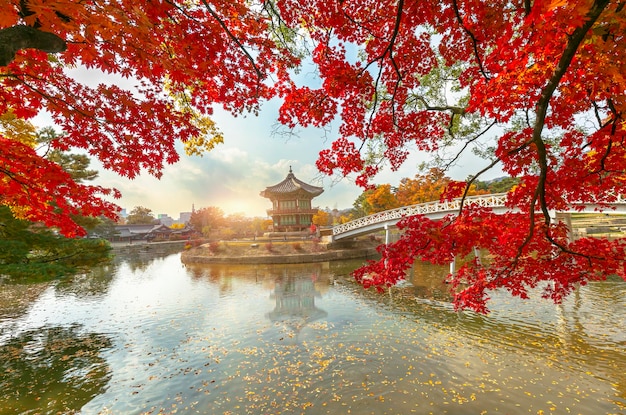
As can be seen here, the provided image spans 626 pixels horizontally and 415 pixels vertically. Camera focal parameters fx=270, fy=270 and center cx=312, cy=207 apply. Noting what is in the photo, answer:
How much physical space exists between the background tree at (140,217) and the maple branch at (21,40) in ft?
234

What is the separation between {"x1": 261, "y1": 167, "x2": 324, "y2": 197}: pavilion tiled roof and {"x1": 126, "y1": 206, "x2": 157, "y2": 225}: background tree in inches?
1628

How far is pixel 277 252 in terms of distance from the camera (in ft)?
85.1

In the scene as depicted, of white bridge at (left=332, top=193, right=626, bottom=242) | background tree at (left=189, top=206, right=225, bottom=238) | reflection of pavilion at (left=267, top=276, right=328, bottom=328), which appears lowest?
reflection of pavilion at (left=267, top=276, right=328, bottom=328)

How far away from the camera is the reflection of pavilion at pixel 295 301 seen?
10414 mm

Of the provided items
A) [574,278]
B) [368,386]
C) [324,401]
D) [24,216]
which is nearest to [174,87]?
[24,216]

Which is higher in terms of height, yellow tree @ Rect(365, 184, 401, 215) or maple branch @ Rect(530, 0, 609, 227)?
yellow tree @ Rect(365, 184, 401, 215)

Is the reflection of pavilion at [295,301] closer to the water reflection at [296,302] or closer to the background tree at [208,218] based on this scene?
the water reflection at [296,302]

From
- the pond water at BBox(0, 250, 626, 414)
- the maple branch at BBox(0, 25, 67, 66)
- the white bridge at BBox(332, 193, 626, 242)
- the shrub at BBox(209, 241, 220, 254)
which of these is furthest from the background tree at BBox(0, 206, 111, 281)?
the shrub at BBox(209, 241, 220, 254)

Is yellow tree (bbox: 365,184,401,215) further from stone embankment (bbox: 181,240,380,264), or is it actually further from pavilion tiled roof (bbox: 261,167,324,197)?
stone embankment (bbox: 181,240,380,264)

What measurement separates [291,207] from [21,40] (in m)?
34.7

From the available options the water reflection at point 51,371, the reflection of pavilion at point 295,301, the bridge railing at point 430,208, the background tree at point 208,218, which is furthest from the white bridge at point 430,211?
the background tree at point 208,218

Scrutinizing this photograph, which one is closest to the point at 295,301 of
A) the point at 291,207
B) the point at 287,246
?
the point at 287,246

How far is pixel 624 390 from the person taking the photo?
5.41 meters

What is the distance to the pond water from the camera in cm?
534
